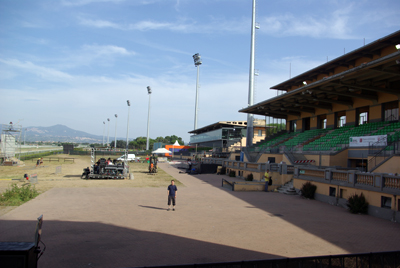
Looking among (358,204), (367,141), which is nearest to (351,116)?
(367,141)

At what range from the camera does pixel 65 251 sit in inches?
352

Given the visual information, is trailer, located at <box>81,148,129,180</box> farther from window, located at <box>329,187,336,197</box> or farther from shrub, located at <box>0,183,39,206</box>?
window, located at <box>329,187,336,197</box>

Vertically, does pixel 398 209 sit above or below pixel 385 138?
below

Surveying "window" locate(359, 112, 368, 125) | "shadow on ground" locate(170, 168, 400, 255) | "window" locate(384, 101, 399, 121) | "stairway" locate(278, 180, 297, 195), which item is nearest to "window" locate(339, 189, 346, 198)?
"shadow on ground" locate(170, 168, 400, 255)

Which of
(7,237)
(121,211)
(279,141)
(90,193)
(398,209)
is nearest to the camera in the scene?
(7,237)

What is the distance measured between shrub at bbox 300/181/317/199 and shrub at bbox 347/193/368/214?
4256 mm

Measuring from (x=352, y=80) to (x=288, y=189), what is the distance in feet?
40.8

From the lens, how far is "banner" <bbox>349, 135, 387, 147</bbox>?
22078 millimetres

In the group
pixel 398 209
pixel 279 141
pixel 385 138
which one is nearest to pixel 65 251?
pixel 398 209

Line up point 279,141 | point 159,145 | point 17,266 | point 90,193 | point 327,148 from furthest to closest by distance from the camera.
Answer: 1. point 159,145
2. point 279,141
3. point 327,148
4. point 90,193
5. point 17,266

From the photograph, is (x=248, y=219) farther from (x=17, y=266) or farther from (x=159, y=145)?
(x=159, y=145)

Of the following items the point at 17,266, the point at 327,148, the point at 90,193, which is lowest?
the point at 90,193

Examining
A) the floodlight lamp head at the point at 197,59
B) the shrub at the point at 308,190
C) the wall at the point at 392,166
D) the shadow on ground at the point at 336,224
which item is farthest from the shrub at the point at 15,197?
the floodlight lamp head at the point at 197,59

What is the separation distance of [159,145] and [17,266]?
4128 inches
